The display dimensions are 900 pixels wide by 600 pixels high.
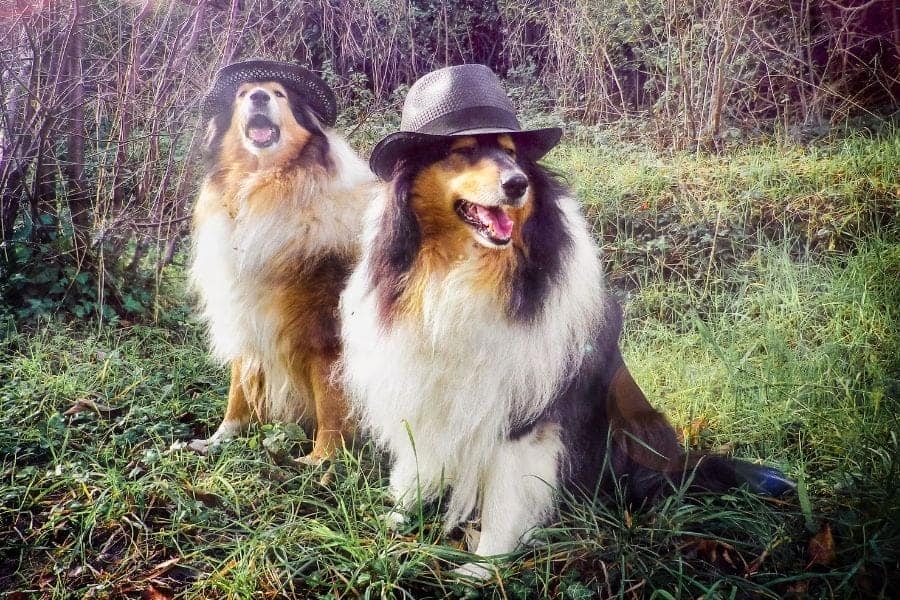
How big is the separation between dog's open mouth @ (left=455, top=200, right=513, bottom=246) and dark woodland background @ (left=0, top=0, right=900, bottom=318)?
0.50 meters

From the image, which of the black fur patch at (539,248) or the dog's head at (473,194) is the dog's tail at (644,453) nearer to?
the black fur patch at (539,248)

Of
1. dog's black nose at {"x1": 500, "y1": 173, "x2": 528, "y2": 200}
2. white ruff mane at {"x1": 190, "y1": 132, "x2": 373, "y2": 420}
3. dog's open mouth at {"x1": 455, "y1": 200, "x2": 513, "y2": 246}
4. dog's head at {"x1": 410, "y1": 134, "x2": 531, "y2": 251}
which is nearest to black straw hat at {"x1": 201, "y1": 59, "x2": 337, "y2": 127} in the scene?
white ruff mane at {"x1": 190, "y1": 132, "x2": 373, "y2": 420}

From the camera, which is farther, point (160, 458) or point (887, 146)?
point (160, 458)

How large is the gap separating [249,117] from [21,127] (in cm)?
127

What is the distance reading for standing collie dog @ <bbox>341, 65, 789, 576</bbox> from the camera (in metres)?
1.77

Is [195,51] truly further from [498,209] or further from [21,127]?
[498,209]

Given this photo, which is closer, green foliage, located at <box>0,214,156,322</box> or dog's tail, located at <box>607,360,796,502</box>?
dog's tail, located at <box>607,360,796,502</box>

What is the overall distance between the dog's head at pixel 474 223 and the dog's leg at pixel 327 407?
719 millimetres

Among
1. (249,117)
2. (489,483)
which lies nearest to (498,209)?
(489,483)

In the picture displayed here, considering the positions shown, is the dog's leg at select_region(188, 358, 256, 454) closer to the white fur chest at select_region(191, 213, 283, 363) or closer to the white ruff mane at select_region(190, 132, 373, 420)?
the white fur chest at select_region(191, 213, 283, 363)

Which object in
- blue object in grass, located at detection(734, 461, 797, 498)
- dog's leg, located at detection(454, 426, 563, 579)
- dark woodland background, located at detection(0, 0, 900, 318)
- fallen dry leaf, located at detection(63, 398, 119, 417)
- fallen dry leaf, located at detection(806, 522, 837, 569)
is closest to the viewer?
fallen dry leaf, located at detection(806, 522, 837, 569)

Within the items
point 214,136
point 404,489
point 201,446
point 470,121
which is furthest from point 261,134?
point 404,489

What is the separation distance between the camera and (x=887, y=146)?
1569 mm

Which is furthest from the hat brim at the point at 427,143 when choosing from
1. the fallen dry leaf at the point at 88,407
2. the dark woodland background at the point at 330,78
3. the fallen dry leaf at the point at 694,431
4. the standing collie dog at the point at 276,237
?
the fallen dry leaf at the point at 88,407
